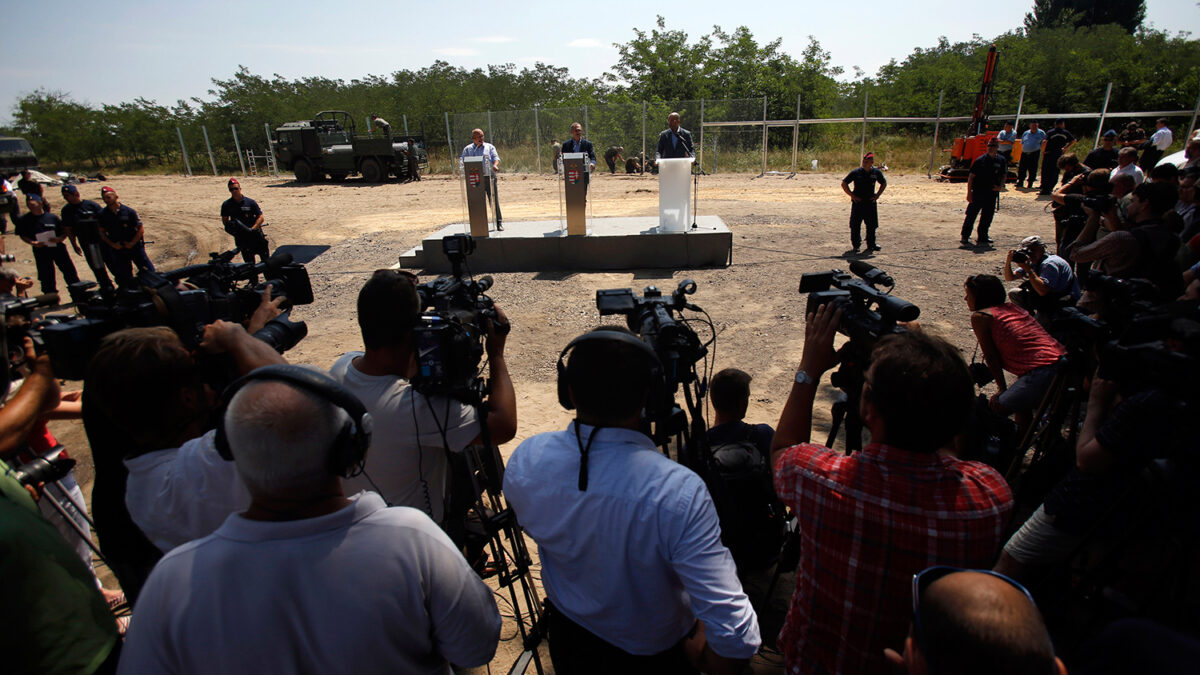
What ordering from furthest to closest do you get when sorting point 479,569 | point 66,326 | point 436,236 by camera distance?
point 436,236 → point 479,569 → point 66,326

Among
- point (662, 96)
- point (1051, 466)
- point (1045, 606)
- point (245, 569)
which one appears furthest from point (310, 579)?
point (662, 96)

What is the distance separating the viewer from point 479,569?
2.86 metres

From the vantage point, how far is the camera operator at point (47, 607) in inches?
46.8

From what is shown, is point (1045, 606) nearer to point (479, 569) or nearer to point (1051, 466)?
point (1051, 466)

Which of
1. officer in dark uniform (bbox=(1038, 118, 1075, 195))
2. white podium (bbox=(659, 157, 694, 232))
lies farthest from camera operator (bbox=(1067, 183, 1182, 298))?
officer in dark uniform (bbox=(1038, 118, 1075, 195))

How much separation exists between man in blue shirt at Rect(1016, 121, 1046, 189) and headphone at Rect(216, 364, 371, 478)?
63.9ft

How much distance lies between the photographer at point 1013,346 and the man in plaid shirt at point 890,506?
7.92 ft

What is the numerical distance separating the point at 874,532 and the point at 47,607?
1.89m

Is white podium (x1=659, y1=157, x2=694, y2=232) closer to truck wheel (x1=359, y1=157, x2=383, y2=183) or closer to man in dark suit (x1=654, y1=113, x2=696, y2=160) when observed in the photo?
man in dark suit (x1=654, y1=113, x2=696, y2=160)

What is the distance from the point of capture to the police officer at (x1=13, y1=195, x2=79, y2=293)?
27.8 feet

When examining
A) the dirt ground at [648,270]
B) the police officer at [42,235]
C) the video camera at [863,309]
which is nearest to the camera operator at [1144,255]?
the dirt ground at [648,270]

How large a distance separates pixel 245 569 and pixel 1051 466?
11.7 feet

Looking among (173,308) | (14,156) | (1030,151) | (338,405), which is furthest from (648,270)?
(14,156)

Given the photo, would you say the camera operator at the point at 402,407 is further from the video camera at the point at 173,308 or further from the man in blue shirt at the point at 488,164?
the man in blue shirt at the point at 488,164
